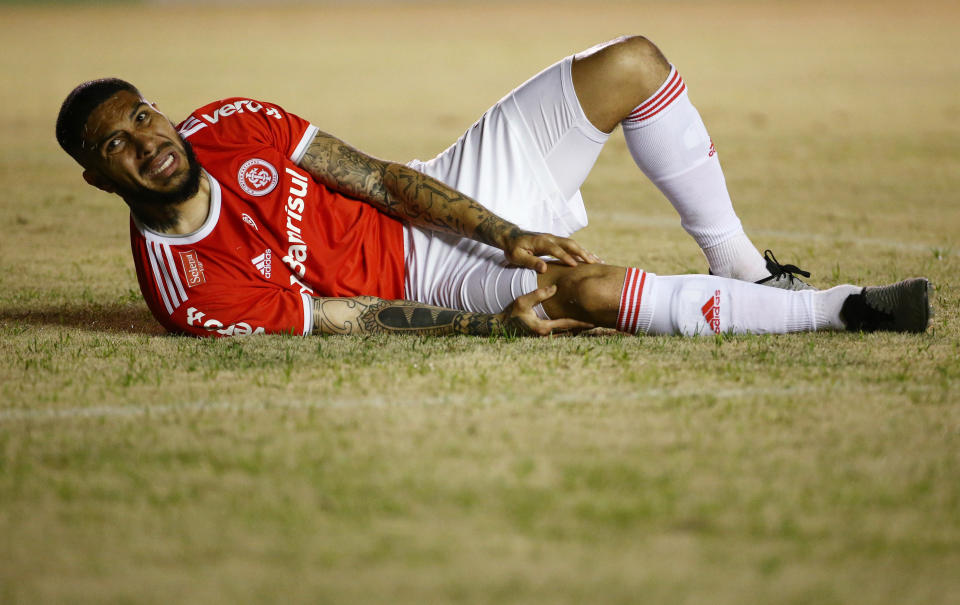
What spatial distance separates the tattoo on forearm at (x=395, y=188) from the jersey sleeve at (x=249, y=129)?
0.05 m

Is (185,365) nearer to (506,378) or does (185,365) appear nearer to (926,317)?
(506,378)

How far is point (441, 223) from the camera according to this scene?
3.27 metres

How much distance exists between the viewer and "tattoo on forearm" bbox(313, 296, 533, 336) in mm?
3234

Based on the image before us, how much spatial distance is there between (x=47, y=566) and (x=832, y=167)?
6.36 meters

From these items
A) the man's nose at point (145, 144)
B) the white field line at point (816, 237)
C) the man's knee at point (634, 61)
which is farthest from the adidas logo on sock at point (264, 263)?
the white field line at point (816, 237)

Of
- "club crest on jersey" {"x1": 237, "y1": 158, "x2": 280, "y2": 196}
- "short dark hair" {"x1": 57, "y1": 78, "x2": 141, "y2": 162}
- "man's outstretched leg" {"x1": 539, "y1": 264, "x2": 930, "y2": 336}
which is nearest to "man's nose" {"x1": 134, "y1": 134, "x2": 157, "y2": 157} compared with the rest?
"short dark hair" {"x1": 57, "y1": 78, "x2": 141, "y2": 162}

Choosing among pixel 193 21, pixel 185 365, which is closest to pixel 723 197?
pixel 185 365

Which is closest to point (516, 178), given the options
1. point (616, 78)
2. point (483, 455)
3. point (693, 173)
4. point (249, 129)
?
point (616, 78)

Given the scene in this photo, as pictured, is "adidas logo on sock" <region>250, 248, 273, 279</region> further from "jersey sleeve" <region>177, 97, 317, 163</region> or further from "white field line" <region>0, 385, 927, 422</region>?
"white field line" <region>0, 385, 927, 422</region>

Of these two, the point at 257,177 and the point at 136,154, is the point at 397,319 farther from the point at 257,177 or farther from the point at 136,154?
the point at 136,154

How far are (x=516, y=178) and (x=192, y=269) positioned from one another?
98 cm

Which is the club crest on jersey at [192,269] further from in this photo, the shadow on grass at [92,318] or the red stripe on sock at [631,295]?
the red stripe on sock at [631,295]

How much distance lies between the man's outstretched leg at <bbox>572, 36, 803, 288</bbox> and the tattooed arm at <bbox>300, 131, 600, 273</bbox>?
1.55ft

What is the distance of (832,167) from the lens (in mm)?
7328
